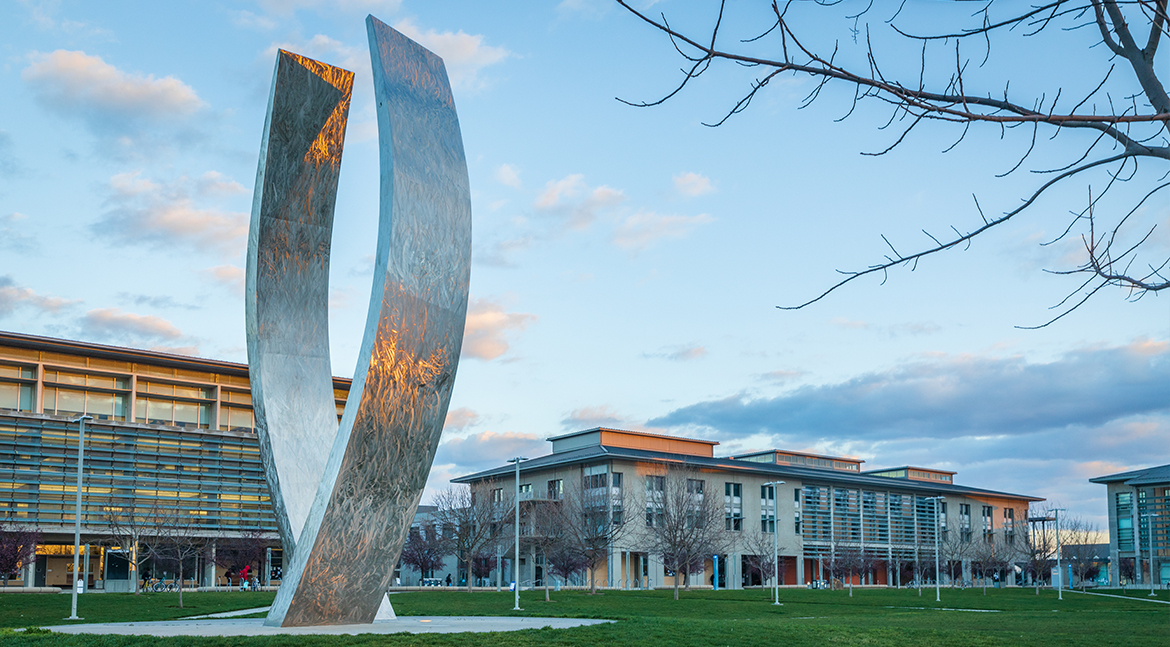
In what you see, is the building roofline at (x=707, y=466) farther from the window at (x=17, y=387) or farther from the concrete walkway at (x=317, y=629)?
the concrete walkway at (x=317, y=629)

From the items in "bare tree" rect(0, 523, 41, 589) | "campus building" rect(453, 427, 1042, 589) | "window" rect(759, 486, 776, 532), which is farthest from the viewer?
"window" rect(759, 486, 776, 532)

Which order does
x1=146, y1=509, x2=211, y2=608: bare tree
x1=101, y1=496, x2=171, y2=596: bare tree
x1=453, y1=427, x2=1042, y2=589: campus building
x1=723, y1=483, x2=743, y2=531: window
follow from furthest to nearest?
x1=723, y1=483, x2=743, y2=531: window → x1=453, y1=427, x2=1042, y2=589: campus building → x1=101, y1=496, x2=171, y2=596: bare tree → x1=146, y1=509, x2=211, y2=608: bare tree

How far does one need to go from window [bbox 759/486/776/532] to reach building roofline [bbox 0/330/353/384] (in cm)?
4246

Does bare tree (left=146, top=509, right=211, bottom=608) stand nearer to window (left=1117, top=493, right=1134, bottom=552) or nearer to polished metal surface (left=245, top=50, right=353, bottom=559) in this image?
polished metal surface (left=245, top=50, right=353, bottom=559)

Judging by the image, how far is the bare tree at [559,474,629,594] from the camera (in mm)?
55094

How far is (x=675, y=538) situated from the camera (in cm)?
5516

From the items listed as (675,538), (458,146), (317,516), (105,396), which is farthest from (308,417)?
(105,396)

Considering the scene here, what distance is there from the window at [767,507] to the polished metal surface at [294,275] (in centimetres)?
6597

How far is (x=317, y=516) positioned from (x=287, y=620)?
187 cm

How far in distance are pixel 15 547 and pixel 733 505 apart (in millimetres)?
50650

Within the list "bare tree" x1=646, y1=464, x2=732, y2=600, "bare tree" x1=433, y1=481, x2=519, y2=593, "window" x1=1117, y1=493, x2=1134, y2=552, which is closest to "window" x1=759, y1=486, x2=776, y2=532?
"bare tree" x1=646, y1=464, x2=732, y2=600

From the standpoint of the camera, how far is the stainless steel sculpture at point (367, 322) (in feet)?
57.5

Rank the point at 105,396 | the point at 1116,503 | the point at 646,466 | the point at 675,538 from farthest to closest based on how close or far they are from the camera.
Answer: the point at 1116,503, the point at 646,466, the point at 105,396, the point at 675,538

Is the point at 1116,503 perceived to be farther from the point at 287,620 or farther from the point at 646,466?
the point at 287,620
